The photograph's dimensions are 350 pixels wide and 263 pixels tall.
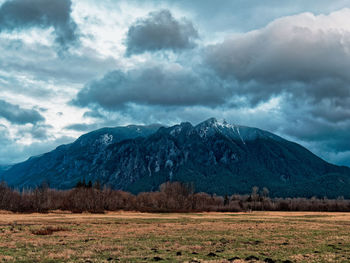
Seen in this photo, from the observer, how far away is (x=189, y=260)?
26844 millimetres

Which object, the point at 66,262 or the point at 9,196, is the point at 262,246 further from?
the point at 9,196

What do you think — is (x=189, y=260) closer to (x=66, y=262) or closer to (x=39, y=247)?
(x=66, y=262)

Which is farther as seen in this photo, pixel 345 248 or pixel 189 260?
pixel 345 248

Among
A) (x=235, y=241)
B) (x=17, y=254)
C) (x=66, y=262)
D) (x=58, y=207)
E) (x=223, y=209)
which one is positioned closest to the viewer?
(x=66, y=262)

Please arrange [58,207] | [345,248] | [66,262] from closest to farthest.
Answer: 1. [66,262]
2. [345,248]
3. [58,207]

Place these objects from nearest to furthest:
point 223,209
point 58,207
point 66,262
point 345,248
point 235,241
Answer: point 66,262, point 345,248, point 235,241, point 58,207, point 223,209

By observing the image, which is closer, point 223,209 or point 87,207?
point 87,207

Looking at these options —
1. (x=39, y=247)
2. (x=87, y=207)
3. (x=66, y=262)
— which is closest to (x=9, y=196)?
(x=87, y=207)

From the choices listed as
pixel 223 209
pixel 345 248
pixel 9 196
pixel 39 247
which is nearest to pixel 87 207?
pixel 9 196

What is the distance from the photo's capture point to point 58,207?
166 m

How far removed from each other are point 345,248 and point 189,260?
54.3 feet

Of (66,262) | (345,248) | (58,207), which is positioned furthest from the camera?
(58,207)

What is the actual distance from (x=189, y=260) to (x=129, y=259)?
4.76 meters

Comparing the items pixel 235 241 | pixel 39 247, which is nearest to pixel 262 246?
pixel 235 241
